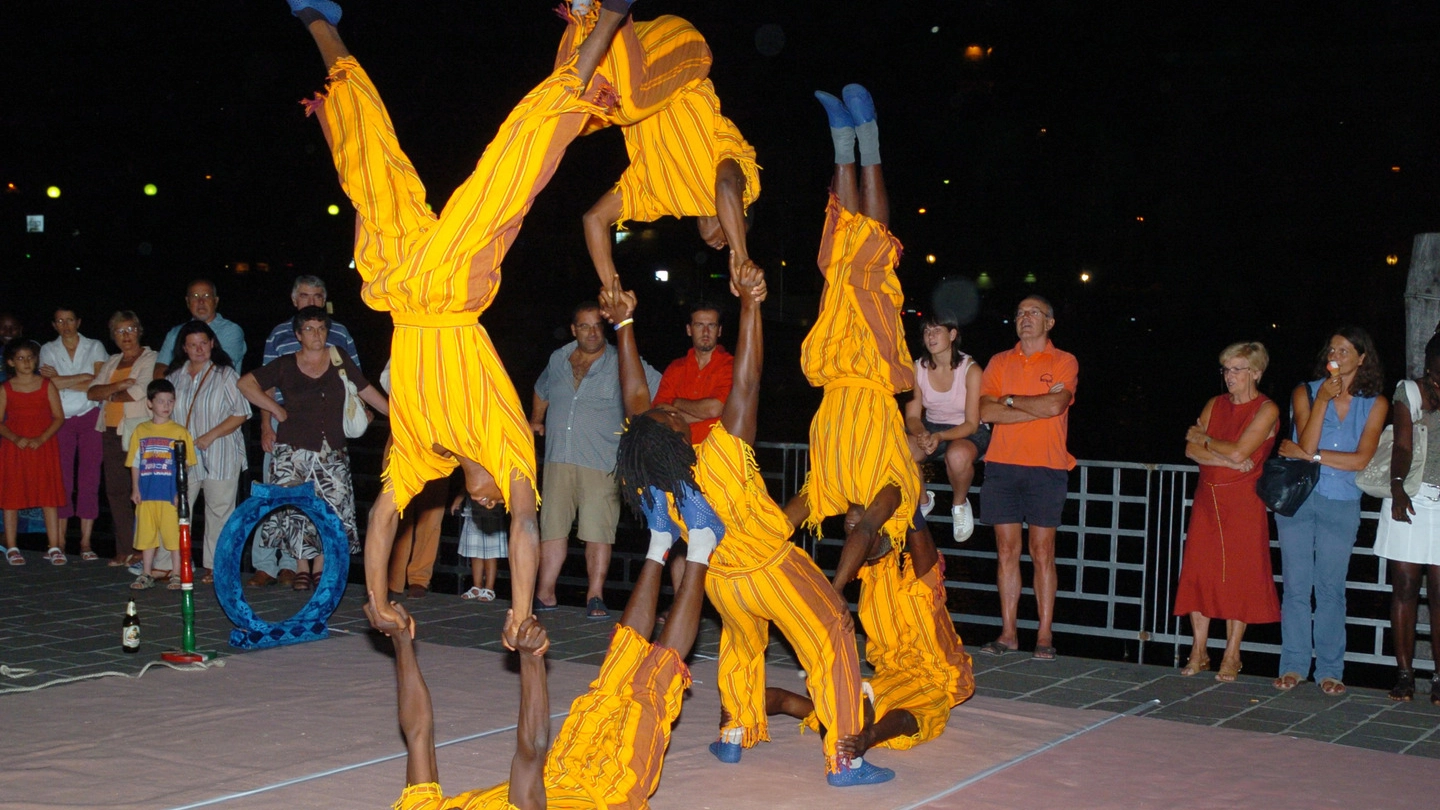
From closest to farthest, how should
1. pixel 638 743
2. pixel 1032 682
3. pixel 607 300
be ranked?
pixel 638 743 < pixel 607 300 < pixel 1032 682

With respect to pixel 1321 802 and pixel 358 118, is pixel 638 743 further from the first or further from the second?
pixel 1321 802

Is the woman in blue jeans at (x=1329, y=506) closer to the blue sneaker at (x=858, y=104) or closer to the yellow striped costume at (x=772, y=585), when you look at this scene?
the blue sneaker at (x=858, y=104)

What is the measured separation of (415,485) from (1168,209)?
27659 millimetres

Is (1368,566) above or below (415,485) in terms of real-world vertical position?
below

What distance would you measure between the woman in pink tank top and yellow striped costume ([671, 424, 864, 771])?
2517 mm

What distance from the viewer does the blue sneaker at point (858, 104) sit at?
17.6ft

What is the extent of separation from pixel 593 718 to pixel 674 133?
1966mm

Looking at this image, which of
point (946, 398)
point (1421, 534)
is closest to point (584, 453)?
point (946, 398)

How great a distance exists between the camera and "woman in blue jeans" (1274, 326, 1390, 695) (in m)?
6.25

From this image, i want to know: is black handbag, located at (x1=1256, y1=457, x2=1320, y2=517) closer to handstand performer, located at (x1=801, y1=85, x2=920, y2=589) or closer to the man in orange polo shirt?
the man in orange polo shirt

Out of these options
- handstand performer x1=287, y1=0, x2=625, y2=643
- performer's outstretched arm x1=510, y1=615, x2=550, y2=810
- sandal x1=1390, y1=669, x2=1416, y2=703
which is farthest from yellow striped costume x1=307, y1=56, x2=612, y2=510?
sandal x1=1390, y1=669, x2=1416, y2=703

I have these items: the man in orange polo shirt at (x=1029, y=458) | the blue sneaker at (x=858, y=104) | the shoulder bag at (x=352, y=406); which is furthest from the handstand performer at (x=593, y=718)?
the shoulder bag at (x=352, y=406)

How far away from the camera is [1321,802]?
4633 millimetres

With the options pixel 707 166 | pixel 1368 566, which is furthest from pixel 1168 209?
pixel 707 166
